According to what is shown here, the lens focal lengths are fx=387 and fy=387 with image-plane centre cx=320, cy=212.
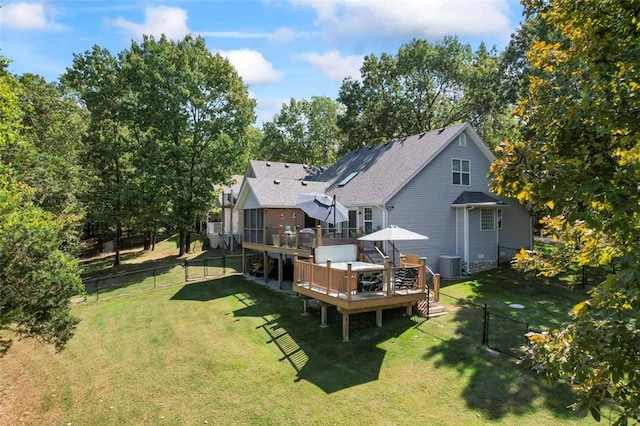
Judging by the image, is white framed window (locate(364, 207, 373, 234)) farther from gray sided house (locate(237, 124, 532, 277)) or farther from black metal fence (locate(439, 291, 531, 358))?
black metal fence (locate(439, 291, 531, 358))

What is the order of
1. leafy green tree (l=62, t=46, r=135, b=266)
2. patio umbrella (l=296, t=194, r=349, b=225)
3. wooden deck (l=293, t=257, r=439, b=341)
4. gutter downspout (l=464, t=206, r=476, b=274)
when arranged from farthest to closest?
leafy green tree (l=62, t=46, r=135, b=266) < gutter downspout (l=464, t=206, r=476, b=274) < patio umbrella (l=296, t=194, r=349, b=225) < wooden deck (l=293, t=257, r=439, b=341)

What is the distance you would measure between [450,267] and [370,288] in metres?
7.39

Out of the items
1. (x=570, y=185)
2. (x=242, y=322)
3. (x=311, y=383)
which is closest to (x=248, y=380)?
(x=311, y=383)

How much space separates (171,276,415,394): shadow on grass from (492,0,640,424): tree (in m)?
6.67

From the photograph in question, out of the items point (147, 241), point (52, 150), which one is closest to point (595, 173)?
point (52, 150)

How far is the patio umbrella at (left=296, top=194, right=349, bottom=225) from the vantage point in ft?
52.5

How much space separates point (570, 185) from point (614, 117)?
25.5 inches

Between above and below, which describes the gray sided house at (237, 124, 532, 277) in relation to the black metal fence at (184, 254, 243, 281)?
above

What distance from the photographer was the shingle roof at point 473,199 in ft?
61.3

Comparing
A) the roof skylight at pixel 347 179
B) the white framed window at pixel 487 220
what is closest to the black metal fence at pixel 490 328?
the white framed window at pixel 487 220

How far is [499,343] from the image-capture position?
10523 mm

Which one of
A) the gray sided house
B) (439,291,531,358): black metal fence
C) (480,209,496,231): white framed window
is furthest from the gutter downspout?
(439,291,531,358): black metal fence

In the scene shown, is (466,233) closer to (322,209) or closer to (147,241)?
(322,209)

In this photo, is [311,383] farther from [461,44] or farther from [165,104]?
[461,44]
